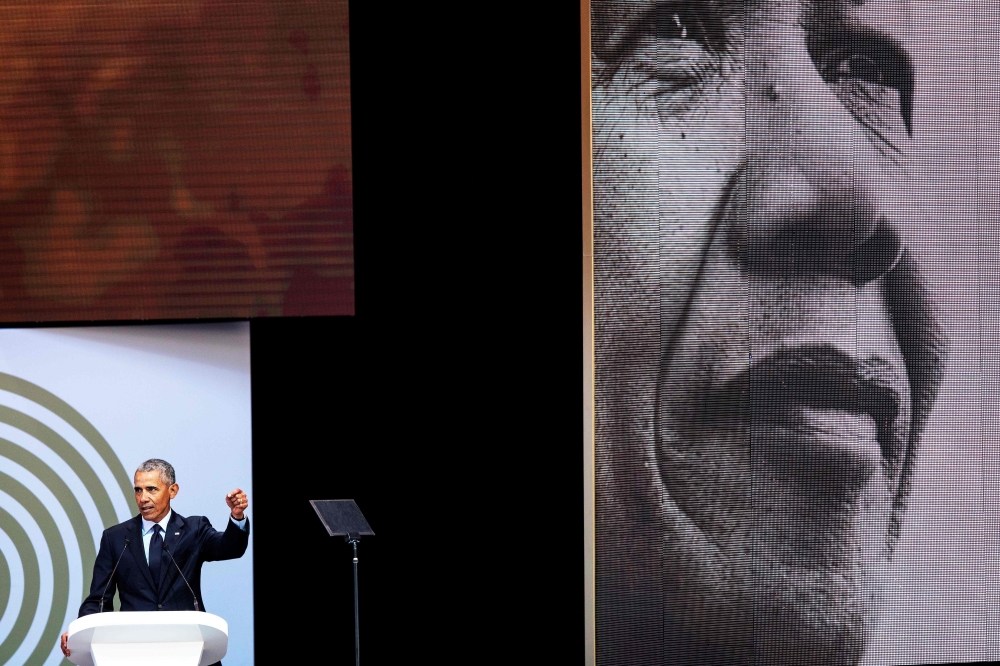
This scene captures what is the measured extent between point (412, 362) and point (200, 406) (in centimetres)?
98

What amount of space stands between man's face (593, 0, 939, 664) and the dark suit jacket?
70.9 inches

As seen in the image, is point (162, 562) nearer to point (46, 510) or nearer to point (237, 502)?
point (237, 502)

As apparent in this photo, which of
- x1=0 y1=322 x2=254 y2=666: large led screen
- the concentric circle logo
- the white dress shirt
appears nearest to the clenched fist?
the white dress shirt

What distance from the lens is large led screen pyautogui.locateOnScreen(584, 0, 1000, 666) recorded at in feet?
16.3

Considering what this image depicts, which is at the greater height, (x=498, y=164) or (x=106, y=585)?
A: (x=498, y=164)

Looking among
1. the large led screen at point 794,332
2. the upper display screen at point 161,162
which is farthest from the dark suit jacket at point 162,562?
the large led screen at point 794,332

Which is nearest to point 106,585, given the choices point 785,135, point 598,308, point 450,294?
point 450,294

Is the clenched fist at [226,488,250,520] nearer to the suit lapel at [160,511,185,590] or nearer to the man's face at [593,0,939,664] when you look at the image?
the suit lapel at [160,511,185,590]

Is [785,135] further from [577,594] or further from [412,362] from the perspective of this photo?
[577,594]

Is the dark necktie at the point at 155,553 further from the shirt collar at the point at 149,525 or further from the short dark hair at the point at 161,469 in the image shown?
the short dark hair at the point at 161,469

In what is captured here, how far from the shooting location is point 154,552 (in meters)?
3.95

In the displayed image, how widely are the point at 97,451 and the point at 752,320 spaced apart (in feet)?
10.1

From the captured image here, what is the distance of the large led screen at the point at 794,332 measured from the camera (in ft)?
16.3

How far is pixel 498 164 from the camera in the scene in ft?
16.2
